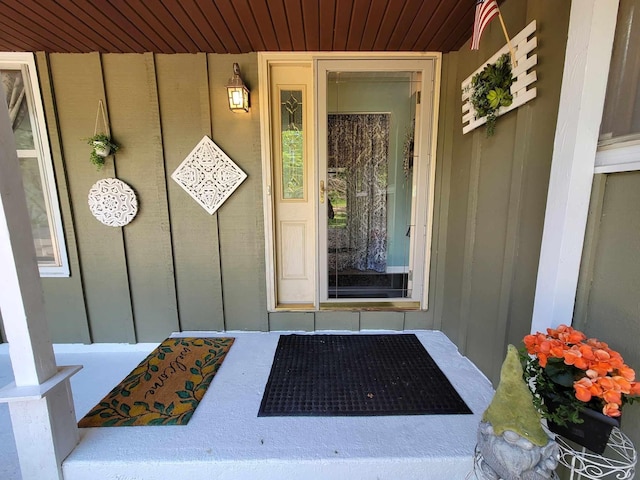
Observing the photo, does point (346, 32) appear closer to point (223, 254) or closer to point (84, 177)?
point (223, 254)

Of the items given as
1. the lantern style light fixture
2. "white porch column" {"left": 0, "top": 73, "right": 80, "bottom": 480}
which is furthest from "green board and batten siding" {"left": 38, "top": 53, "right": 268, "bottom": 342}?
"white porch column" {"left": 0, "top": 73, "right": 80, "bottom": 480}

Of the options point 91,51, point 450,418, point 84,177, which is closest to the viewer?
point 450,418

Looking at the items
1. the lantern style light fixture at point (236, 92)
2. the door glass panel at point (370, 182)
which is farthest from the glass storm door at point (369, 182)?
the lantern style light fixture at point (236, 92)

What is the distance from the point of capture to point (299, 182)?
7.68 feet

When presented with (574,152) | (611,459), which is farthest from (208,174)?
(611,459)

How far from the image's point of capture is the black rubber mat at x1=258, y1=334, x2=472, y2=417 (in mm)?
1482

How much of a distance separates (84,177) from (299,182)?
1.72 m

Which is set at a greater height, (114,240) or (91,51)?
(91,51)

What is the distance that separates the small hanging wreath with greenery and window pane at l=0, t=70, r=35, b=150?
3.26 metres

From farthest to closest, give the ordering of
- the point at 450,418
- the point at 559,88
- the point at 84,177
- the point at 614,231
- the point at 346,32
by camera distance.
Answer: the point at 84,177, the point at 346,32, the point at 450,418, the point at 559,88, the point at 614,231

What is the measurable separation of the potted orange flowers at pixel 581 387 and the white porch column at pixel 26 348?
1.87m

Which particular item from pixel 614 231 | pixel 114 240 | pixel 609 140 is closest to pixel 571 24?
pixel 609 140

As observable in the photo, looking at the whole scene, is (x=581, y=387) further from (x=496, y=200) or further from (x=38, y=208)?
(x=38, y=208)

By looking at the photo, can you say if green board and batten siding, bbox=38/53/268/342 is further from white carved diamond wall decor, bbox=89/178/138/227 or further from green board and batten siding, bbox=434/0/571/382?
green board and batten siding, bbox=434/0/571/382
